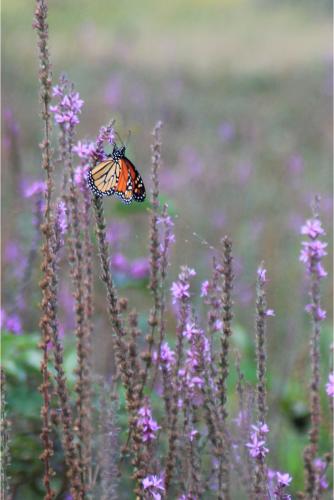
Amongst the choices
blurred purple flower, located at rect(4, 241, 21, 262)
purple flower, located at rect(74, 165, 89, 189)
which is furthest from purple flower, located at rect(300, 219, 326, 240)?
blurred purple flower, located at rect(4, 241, 21, 262)

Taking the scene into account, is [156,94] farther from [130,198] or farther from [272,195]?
[130,198]

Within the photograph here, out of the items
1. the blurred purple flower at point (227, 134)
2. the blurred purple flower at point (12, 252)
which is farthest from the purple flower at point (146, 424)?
the blurred purple flower at point (227, 134)

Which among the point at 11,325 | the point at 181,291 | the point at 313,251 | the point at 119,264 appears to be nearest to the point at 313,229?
the point at 313,251

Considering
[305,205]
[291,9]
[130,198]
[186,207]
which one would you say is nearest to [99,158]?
[130,198]

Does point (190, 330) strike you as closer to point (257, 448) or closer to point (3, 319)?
point (257, 448)

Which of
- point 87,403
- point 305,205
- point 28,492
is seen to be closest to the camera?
point 87,403

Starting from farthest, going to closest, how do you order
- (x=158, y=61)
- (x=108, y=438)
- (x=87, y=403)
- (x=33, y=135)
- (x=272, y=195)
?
1. (x=158, y=61)
2. (x=33, y=135)
3. (x=272, y=195)
4. (x=87, y=403)
5. (x=108, y=438)

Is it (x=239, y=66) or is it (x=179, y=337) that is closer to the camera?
(x=179, y=337)
